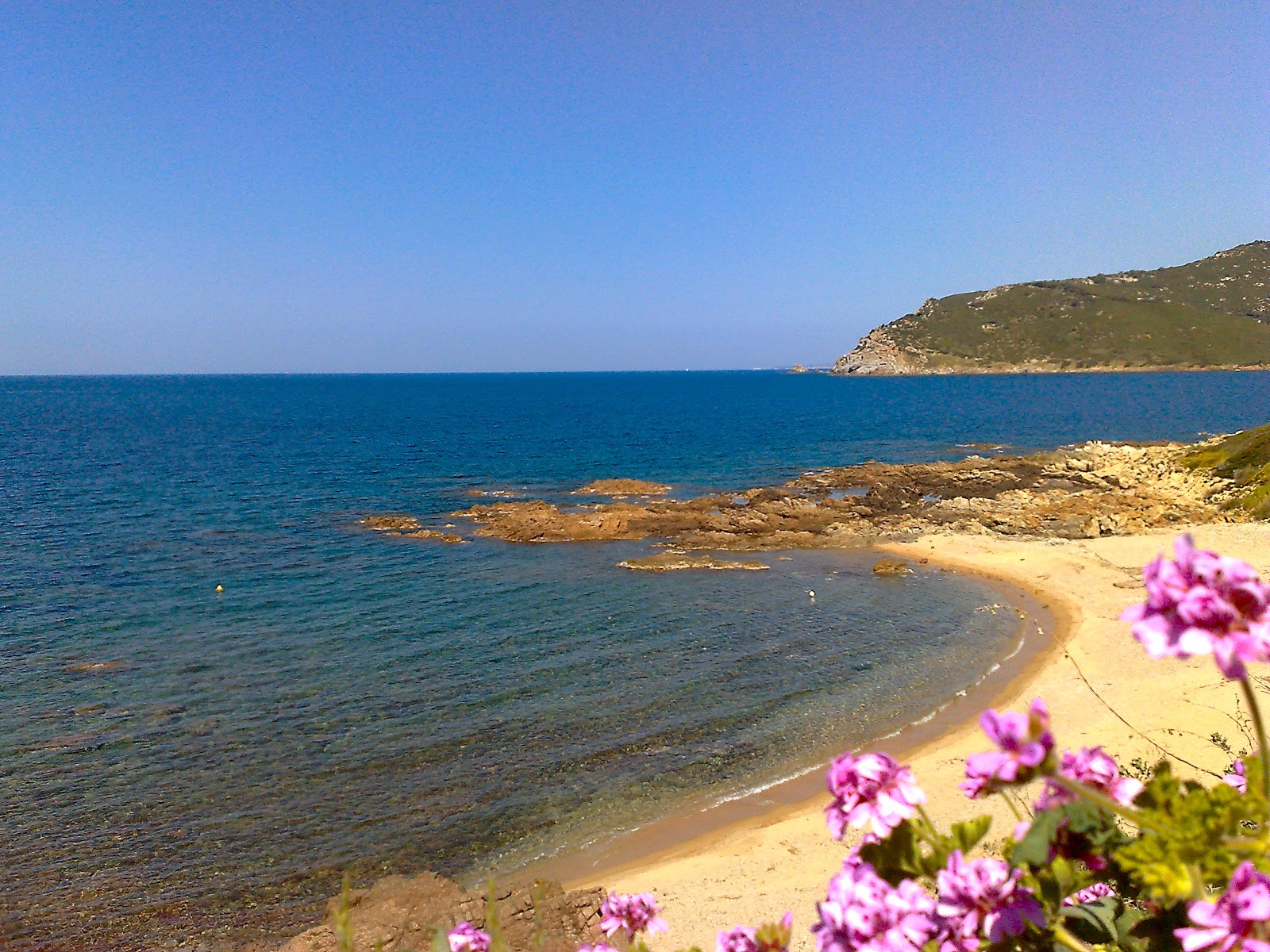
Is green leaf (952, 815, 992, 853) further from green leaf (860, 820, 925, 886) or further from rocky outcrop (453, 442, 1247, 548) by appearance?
rocky outcrop (453, 442, 1247, 548)

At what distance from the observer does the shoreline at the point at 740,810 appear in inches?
521

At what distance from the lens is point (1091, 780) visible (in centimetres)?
262

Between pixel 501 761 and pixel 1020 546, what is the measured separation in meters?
25.8

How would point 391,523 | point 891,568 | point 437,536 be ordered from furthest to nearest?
point 391,523 → point 437,536 → point 891,568

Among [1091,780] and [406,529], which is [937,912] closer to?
[1091,780]

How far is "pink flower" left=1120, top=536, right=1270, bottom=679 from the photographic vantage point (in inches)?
68.1

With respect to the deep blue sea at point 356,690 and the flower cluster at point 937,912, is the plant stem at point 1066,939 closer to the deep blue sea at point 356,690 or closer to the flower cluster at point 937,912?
the flower cluster at point 937,912

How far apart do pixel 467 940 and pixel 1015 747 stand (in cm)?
280

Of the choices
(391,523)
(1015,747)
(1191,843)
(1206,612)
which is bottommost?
(391,523)

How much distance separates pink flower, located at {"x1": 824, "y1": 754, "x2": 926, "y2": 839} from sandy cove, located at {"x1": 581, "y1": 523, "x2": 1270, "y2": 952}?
28.0 ft

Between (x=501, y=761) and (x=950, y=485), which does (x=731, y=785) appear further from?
(x=950, y=485)

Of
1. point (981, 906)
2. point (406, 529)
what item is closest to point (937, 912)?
point (981, 906)

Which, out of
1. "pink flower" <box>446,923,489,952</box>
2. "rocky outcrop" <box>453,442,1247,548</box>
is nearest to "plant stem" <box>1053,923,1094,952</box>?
"pink flower" <box>446,923,489,952</box>

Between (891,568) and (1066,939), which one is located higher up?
(1066,939)
